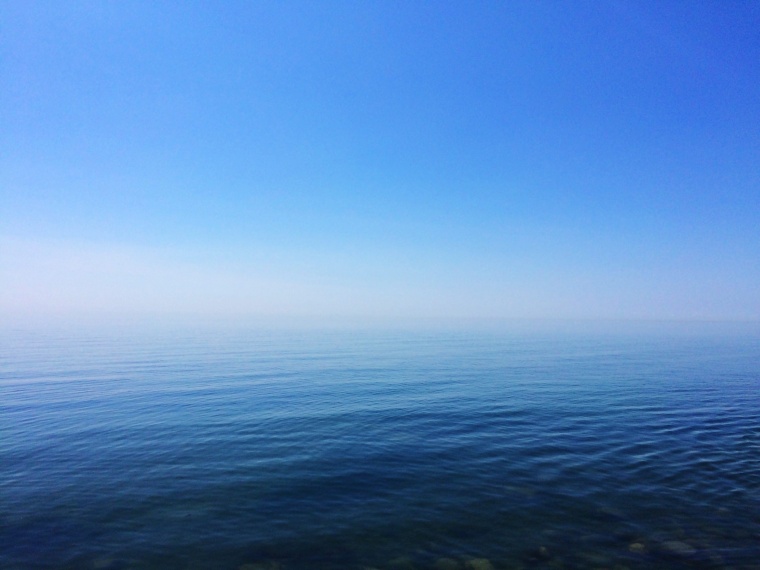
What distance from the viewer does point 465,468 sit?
19.5 m

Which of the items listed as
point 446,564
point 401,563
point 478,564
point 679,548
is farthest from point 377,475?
point 679,548

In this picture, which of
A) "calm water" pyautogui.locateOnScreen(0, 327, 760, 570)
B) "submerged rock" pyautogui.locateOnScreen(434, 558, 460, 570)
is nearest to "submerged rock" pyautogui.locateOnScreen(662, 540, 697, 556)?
"calm water" pyautogui.locateOnScreen(0, 327, 760, 570)

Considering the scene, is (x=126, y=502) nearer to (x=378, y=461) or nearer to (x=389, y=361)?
(x=378, y=461)

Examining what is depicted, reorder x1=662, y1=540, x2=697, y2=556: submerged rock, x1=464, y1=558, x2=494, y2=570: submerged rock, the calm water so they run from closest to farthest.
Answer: x1=464, y1=558, x2=494, y2=570: submerged rock < x1=662, y1=540, x2=697, y2=556: submerged rock < the calm water

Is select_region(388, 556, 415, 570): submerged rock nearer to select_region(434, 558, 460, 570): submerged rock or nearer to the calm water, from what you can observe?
the calm water

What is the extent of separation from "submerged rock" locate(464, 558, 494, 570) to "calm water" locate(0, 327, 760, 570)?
40mm

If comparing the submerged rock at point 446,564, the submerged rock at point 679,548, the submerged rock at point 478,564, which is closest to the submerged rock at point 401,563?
the submerged rock at point 446,564

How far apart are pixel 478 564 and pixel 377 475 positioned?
725 centimetres

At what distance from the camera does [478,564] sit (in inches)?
476

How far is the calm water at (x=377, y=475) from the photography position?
42.1ft

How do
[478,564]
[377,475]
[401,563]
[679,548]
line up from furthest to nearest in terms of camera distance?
[377,475] → [679,548] → [401,563] → [478,564]

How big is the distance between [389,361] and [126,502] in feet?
150

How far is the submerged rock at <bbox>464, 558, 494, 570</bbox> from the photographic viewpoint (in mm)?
11953

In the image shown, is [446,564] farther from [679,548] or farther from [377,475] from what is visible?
[679,548]
